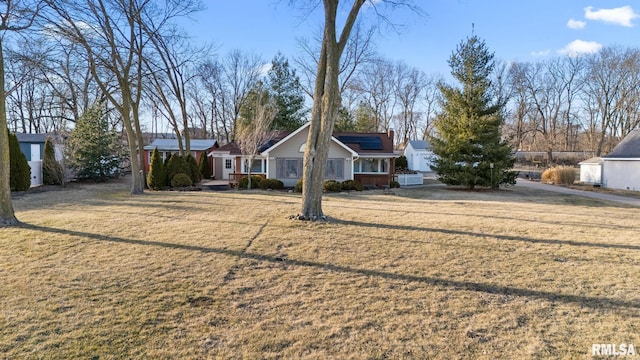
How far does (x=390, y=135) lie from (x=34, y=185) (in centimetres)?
2183

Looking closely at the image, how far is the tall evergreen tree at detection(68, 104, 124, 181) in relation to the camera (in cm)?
2289

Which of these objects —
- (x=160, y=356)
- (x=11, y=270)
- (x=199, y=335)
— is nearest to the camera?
(x=160, y=356)

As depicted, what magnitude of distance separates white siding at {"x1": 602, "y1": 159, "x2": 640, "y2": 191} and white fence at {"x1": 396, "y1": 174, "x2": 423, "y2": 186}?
12.4 meters

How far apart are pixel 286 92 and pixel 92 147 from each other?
54.8ft

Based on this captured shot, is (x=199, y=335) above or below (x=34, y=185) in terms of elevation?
below

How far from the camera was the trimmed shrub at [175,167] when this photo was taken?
20614mm

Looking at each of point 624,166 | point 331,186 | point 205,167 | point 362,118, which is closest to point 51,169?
point 205,167

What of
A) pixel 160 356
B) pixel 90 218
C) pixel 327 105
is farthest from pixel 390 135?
pixel 160 356

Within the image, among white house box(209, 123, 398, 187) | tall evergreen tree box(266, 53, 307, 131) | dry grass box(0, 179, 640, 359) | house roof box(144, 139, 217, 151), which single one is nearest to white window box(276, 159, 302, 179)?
white house box(209, 123, 398, 187)

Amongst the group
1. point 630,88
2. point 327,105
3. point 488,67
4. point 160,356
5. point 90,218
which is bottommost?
point 160,356

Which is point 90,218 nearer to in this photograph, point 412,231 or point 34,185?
point 412,231

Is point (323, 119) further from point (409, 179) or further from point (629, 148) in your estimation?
point (629, 148)

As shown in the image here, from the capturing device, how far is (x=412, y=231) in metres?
7.93

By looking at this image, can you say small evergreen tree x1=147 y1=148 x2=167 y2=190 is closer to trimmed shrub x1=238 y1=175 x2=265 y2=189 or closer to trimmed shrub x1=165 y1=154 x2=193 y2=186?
trimmed shrub x1=165 y1=154 x2=193 y2=186
